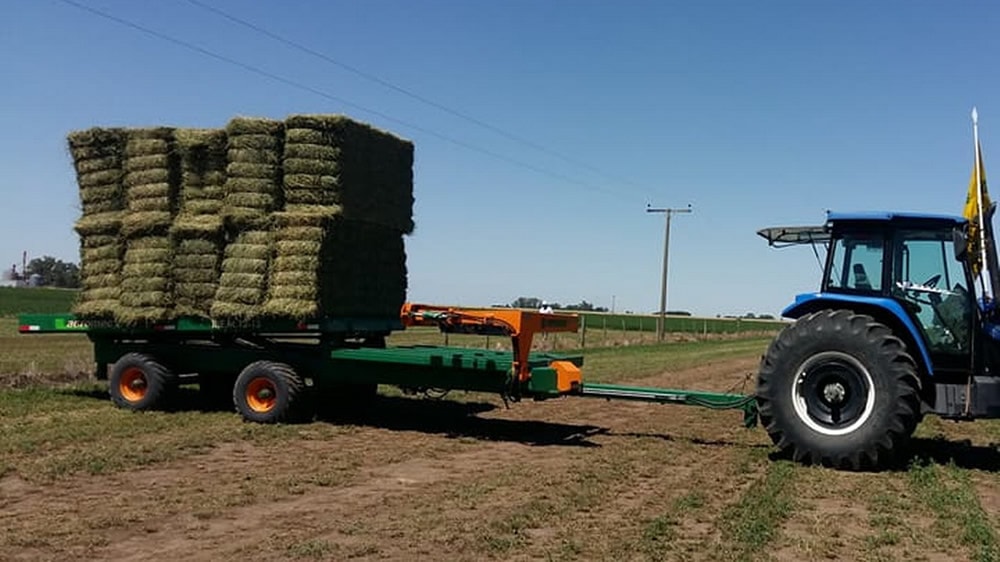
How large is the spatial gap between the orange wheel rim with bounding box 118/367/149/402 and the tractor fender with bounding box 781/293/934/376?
8.25 metres

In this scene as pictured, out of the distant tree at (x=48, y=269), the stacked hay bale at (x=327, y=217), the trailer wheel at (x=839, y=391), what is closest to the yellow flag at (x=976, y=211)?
the trailer wheel at (x=839, y=391)

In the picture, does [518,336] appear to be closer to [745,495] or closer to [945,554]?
[745,495]

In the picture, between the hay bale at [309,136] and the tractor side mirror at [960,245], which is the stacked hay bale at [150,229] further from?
the tractor side mirror at [960,245]

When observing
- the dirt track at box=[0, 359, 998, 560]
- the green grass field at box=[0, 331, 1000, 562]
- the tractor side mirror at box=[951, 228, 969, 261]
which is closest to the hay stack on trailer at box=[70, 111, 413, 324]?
the green grass field at box=[0, 331, 1000, 562]

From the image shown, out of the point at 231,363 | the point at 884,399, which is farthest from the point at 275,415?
the point at 884,399

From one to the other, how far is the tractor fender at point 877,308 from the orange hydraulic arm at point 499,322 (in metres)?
2.57

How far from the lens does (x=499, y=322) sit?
9.70 m

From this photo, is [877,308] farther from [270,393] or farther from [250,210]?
[250,210]

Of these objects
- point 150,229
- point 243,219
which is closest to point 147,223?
point 150,229

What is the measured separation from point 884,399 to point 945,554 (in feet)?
8.73

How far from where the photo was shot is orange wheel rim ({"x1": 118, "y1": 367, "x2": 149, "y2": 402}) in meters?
12.0

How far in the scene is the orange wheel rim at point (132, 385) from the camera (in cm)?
1195

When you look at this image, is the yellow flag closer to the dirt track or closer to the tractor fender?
the tractor fender

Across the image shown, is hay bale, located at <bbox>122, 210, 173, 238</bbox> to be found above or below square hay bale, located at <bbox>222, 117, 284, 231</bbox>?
below
